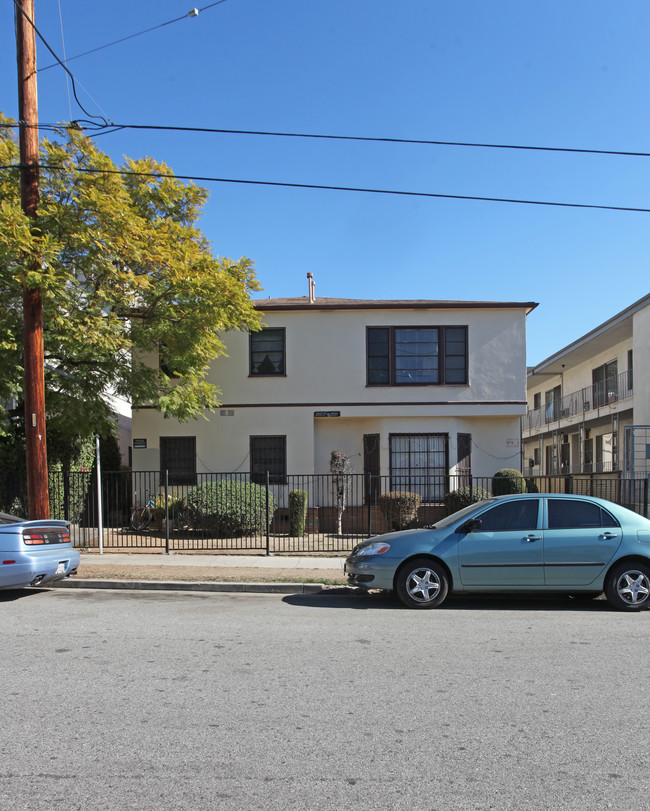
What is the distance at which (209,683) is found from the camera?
5.56 m

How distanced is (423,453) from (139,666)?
14232 mm

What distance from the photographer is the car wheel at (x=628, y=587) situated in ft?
28.8

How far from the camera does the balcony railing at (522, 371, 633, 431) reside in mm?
26817

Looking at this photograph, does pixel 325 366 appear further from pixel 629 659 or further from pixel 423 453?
pixel 629 659

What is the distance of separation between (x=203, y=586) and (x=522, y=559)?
4970 millimetres

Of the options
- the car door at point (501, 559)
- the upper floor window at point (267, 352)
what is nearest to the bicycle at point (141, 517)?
the upper floor window at point (267, 352)

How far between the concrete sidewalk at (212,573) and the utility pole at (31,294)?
1632 millimetres

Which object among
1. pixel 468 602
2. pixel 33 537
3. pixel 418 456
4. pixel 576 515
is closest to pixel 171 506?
pixel 418 456

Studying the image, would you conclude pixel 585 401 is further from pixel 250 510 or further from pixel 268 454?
pixel 250 510

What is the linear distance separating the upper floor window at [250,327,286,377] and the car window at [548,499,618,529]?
11909 mm

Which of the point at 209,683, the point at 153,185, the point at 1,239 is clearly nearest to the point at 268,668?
the point at 209,683

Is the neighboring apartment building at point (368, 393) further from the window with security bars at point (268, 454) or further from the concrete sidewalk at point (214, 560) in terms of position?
the concrete sidewalk at point (214, 560)

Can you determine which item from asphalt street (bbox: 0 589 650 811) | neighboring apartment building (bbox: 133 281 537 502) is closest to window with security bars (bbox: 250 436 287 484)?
neighboring apartment building (bbox: 133 281 537 502)

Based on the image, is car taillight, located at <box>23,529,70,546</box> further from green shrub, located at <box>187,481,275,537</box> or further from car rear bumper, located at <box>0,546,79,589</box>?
green shrub, located at <box>187,481,275,537</box>
